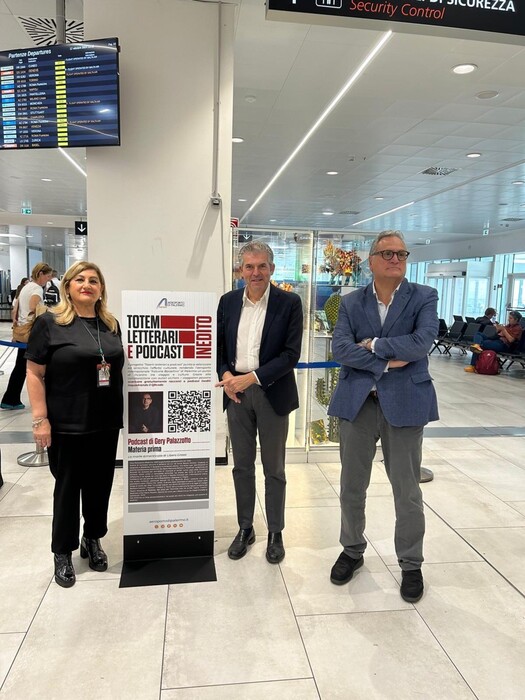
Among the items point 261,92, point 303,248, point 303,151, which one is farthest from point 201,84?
point 303,151

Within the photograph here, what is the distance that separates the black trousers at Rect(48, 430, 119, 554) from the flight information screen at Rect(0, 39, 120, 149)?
88.8 inches

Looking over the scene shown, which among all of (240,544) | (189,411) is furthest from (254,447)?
(240,544)

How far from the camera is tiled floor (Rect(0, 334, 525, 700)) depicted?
1.89 m

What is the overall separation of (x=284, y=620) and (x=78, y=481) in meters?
1.22

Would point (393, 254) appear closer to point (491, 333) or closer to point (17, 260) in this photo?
point (491, 333)

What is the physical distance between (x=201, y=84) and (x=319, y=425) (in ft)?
10.0

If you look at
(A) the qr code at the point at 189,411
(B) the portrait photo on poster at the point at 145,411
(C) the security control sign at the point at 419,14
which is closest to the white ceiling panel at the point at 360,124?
(C) the security control sign at the point at 419,14

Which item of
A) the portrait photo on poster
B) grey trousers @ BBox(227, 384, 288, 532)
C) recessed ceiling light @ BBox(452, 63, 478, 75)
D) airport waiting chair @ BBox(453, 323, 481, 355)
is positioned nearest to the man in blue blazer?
grey trousers @ BBox(227, 384, 288, 532)

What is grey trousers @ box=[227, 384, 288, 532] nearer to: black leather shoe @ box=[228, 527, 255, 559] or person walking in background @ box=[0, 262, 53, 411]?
black leather shoe @ box=[228, 527, 255, 559]

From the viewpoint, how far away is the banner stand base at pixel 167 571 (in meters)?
2.51

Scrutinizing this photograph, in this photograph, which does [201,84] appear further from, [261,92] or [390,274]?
[390,274]

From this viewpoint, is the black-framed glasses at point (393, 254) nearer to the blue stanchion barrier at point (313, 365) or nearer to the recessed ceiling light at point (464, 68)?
the blue stanchion barrier at point (313, 365)

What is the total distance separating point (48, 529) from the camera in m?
3.04

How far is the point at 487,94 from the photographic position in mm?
5281
